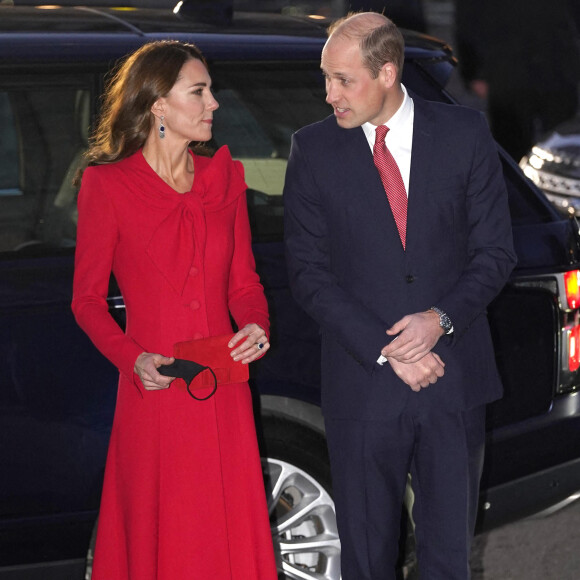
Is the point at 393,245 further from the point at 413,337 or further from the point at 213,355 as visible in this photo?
the point at 213,355

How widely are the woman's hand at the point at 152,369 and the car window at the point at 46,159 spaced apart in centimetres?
73

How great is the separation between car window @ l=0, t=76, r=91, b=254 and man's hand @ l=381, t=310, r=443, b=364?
1122 mm

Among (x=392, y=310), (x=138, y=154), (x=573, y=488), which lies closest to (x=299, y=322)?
(x=392, y=310)

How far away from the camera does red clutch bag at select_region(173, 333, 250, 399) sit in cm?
338

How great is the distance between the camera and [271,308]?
13.1ft

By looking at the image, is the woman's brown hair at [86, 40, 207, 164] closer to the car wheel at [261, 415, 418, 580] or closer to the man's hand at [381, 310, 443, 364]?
the man's hand at [381, 310, 443, 364]

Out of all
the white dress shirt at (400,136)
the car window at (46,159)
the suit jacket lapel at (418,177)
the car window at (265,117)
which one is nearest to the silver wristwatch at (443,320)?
the suit jacket lapel at (418,177)

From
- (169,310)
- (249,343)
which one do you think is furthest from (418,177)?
(169,310)

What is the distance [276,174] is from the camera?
14.4 feet

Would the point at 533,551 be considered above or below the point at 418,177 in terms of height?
below

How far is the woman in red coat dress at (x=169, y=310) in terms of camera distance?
3.41 meters

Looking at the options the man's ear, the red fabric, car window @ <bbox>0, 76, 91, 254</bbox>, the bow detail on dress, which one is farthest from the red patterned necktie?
Answer: car window @ <bbox>0, 76, 91, 254</bbox>

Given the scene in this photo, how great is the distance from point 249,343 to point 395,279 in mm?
442

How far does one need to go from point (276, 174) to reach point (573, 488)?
1518 mm
